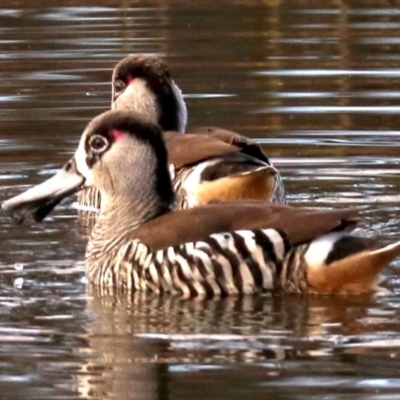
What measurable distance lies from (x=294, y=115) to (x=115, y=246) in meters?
5.17

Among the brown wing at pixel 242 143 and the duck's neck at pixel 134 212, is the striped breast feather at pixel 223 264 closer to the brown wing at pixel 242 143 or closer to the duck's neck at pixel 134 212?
the duck's neck at pixel 134 212

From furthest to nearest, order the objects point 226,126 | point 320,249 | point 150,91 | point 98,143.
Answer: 1. point 226,126
2. point 150,91
3. point 98,143
4. point 320,249

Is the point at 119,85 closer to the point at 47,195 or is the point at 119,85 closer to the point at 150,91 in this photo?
the point at 150,91

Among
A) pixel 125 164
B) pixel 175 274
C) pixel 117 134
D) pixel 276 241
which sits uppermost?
pixel 117 134

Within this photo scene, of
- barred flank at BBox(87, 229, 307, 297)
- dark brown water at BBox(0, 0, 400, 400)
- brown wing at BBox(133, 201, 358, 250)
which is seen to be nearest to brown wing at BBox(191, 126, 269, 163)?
dark brown water at BBox(0, 0, 400, 400)

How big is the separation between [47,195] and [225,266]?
128cm

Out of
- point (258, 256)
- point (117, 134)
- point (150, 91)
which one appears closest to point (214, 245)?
point (258, 256)

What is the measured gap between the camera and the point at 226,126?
14031mm

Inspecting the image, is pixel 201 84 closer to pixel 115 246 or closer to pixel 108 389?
pixel 115 246

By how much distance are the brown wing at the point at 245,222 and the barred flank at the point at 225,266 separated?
42 mm

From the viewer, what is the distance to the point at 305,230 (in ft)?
29.3

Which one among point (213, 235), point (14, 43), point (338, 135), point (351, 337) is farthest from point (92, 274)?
point (14, 43)

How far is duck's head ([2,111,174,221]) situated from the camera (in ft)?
31.1

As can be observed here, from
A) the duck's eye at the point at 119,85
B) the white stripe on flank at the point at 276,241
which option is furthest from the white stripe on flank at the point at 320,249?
the duck's eye at the point at 119,85
